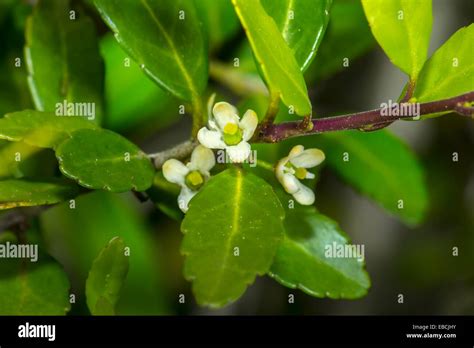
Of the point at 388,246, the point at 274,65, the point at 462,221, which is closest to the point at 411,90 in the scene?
the point at 274,65

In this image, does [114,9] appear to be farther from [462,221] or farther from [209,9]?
[462,221]

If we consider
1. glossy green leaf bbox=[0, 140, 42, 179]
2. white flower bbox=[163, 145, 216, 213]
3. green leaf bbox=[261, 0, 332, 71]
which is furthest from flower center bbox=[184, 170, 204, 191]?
glossy green leaf bbox=[0, 140, 42, 179]

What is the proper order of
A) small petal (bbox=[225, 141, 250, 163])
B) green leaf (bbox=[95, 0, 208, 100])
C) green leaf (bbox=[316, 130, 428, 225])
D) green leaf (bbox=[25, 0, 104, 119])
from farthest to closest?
green leaf (bbox=[316, 130, 428, 225])
green leaf (bbox=[25, 0, 104, 119])
green leaf (bbox=[95, 0, 208, 100])
small petal (bbox=[225, 141, 250, 163])

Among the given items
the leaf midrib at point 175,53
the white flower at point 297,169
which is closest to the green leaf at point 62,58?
the leaf midrib at point 175,53

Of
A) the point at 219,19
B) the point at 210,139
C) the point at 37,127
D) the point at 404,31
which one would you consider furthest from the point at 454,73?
the point at 219,19

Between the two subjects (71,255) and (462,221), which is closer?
(71,255)

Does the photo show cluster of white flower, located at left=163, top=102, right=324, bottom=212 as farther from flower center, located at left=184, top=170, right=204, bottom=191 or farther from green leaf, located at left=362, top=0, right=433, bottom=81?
green leaf, located at left=362, top=0, right=433, bottom=81
